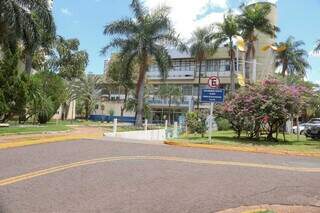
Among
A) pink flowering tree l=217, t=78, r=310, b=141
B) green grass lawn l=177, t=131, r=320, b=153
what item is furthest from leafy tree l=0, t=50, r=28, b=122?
pink flowering tree l=217, t=78, r=310, b=141

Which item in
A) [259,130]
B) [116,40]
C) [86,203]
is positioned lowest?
[86,203]

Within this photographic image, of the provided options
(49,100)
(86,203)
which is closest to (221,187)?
(86,203)

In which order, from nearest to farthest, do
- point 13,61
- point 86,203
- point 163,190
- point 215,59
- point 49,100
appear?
point 86,203 → point 163,190 → point 13,61 → point 49,100 → point 215,59

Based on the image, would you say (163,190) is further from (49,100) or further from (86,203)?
(49,100)

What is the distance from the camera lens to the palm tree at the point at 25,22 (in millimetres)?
31438

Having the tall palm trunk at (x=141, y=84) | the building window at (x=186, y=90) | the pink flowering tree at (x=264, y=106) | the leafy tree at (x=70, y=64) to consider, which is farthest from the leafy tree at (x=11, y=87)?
the building window at (x=186, y=90)

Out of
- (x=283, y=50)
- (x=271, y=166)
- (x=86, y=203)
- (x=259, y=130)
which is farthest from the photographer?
(x=283, y=50)

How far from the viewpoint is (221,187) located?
34.8 feet

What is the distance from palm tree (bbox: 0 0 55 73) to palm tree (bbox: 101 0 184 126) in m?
9.32

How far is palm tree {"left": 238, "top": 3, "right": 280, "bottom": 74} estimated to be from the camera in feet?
173

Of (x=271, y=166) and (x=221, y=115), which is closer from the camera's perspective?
(x=271, y=166)

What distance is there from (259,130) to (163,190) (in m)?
17.6

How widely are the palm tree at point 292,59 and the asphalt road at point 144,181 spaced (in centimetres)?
5429

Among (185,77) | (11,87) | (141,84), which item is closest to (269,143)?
(11,87)
